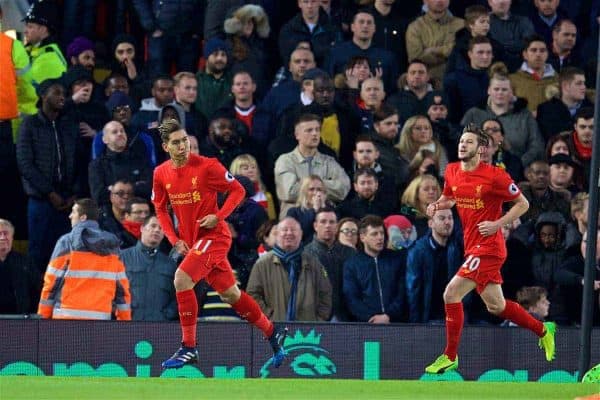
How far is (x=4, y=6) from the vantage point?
59.8 feet

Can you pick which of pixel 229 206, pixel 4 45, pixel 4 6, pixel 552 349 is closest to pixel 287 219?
pixel 229 206

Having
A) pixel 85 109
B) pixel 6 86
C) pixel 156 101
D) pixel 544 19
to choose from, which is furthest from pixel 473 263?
pixel 544 19

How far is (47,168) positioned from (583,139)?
18.0 feet

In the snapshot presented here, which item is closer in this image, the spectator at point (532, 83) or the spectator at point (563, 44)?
the spectator at point (532, 83)

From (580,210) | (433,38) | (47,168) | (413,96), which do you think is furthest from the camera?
(433,38)

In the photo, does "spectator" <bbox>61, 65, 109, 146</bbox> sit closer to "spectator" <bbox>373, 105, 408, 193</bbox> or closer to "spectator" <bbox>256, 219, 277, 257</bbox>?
"spectator" <bbox>256, 219, 277, 257</bbox>

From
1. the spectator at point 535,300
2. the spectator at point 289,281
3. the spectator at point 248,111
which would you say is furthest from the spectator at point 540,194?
the spectator at point 248,111

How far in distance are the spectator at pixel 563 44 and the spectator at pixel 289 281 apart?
5.03 metres

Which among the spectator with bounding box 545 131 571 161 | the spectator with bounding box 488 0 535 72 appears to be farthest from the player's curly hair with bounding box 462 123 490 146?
the spectator with bounding box 488 0 535 72

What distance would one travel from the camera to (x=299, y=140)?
16.3 metres

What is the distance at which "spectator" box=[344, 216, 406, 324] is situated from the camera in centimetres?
1508

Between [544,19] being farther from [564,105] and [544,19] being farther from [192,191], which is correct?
[192,191]

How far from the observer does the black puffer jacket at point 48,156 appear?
16375 mm

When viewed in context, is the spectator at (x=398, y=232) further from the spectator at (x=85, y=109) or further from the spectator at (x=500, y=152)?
the spectator at (x=85, y=109)
